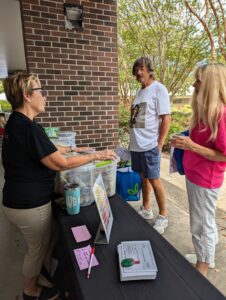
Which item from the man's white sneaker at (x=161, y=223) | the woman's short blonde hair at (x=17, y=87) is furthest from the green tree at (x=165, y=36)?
the woman's short blonde hair at (x=17, y=87)

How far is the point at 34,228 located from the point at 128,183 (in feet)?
4.12

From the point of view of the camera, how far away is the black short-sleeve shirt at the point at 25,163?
1.22 meters

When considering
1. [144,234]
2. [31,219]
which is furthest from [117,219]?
[31,219]

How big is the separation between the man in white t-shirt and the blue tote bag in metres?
0.11

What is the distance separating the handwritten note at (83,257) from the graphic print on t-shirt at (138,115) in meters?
1.39

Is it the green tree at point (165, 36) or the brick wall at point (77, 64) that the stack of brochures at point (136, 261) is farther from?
the green tree at point (165, 36)

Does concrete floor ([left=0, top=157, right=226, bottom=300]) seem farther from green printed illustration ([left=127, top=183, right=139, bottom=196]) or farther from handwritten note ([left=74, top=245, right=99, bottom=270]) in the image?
handwritten note ([left=74, top=245, right=99, bottom=270])

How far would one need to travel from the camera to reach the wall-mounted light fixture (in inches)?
109

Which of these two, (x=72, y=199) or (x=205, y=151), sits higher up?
(x=205, y=151)

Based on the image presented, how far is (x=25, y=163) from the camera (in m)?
1.27

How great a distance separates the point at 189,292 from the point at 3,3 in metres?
4.18

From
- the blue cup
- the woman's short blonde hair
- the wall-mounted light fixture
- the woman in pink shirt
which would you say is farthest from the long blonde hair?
the wall-mounted light fixture

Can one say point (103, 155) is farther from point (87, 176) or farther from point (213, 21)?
point (213, 21)

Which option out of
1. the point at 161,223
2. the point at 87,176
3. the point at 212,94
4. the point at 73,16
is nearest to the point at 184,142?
the point at 212,94
